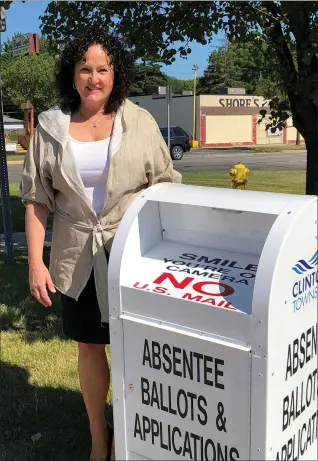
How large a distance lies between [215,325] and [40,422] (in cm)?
Result: 165

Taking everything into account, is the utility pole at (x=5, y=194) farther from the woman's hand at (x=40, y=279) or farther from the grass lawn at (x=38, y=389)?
the woman's hand at (x=40, y=279)

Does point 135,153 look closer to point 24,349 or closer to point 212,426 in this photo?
point 212,426

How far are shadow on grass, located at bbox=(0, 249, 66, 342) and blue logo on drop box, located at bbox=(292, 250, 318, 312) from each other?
8.26 feet

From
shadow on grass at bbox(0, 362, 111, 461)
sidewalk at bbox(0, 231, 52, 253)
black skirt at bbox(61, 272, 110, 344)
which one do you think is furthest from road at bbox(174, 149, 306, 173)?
black skirt at bbox(61, 272, 110, 344)

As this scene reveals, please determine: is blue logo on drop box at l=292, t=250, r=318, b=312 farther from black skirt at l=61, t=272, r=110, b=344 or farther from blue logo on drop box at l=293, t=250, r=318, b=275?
black skirt at l=61, t=272, r=110, b=344

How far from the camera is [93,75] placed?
2.18 meters

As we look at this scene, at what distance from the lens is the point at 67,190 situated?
2195 millimetres

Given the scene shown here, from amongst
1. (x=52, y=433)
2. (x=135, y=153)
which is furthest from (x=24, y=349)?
(x=135, y=153)

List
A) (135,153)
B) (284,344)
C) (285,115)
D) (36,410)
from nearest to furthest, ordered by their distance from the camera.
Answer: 1. (284,344)
2. (135,153)
3. (36,410)
4. (285,115)

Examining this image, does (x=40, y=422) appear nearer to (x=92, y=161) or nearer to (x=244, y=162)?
(x=92, y=161)

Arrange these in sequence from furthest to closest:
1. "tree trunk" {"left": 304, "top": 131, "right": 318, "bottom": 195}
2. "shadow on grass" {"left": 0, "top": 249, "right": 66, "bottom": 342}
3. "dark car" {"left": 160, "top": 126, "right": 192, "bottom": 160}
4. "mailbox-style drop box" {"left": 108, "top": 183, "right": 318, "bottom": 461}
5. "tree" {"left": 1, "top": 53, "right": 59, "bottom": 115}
A: "tree" {"left": 1, "top": 53, "right": 59, "bottom": 115}, "dark car" {"left": 160, "top": 126, "right": 192, "bottom": 160}, "tree trunk" {"left": 304, "top": 131, "right": 318, "bottom": 195}, "shadow on grass" {"left": 0, "top": 249, "right": 66, "bottom": 342}, "mailbox-style drop box" {"left": 108, "top": 183, "right": 318, "bottom": 461}

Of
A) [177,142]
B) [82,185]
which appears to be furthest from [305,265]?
[177,142]

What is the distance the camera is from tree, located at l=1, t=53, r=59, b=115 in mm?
39969

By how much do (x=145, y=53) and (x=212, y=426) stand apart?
396cm
